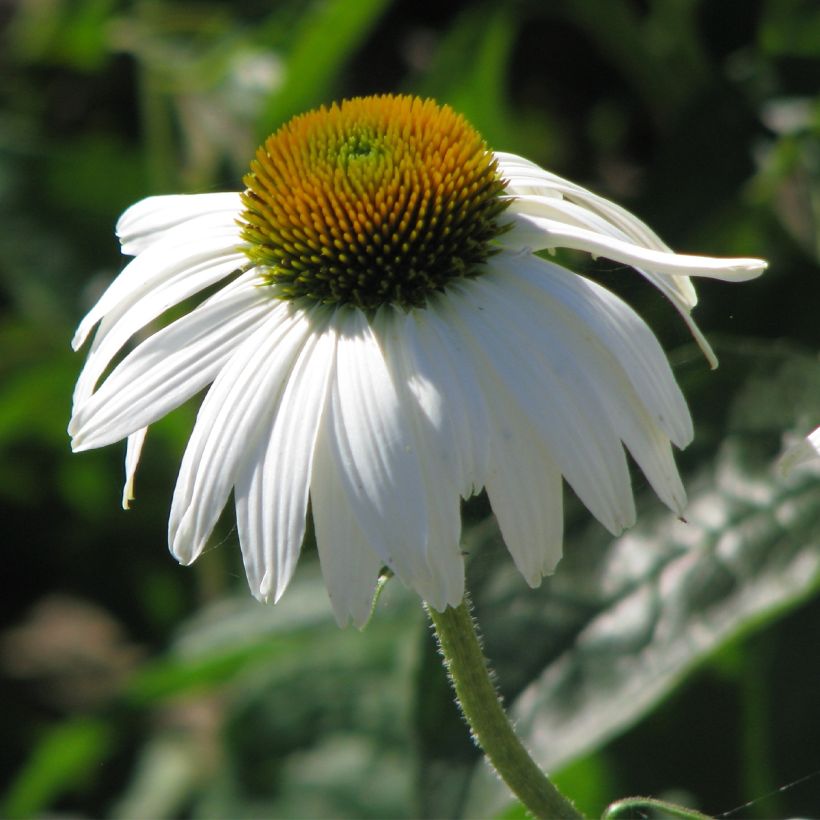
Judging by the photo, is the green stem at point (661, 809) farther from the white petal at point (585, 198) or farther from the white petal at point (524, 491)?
the white petal at point (585, 198)

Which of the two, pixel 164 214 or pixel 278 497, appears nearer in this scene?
pixel 278 497

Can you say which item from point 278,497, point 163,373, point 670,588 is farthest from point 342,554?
point 670,588

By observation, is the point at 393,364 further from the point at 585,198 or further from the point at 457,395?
the point at 585,198

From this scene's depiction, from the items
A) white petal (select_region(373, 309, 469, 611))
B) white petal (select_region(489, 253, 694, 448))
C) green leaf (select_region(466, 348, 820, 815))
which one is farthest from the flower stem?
green leaf (select_region(466, 348, 820, 815))

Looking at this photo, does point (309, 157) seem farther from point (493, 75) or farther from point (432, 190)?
point (493, 75)

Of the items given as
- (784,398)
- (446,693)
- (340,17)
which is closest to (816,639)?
(784,398)

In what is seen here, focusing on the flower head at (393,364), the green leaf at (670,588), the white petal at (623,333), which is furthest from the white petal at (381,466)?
the green leaf at (670,588)

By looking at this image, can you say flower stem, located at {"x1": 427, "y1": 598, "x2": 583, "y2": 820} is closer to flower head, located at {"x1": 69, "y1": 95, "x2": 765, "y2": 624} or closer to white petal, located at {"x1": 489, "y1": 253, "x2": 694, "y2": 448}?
flower head, located at {"x1": 69, "y1": 95, "x2": 765, "y2": 624}
